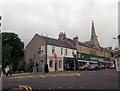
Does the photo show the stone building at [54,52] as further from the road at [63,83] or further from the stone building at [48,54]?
the road at [63,83]

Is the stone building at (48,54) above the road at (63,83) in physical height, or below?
above

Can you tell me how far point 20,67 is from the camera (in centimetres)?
3547

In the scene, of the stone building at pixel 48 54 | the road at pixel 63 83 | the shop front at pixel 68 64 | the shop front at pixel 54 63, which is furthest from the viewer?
the shop front at pixel 68 64

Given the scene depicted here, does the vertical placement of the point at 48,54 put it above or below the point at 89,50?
below

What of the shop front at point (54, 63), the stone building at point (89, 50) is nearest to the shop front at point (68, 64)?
the shop front at point (54, 63)

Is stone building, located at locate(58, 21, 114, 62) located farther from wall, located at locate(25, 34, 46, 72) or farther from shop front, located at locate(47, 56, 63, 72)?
wall, located at locate(25, 34, 46, 72)

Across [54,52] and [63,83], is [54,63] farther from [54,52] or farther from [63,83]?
[63,83]

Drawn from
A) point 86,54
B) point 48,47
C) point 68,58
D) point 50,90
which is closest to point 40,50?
point 48,47

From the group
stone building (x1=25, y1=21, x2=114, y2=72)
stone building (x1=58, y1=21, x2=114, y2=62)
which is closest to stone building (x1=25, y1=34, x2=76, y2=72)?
stone building (x1=25, y1=21, x2=114, y2=72)

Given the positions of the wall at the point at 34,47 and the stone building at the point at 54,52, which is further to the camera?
the wall at the point at 34,47

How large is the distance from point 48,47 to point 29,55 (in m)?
7.30

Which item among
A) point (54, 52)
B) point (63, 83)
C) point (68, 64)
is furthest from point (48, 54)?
point (63, 83)

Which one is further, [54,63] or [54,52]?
[54,52]

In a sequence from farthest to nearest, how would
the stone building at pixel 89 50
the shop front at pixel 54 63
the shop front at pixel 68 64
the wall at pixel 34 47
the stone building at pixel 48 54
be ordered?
the stone building at pixel 89 50
the shop front at pixel 68 64
the wall at pixel 34 47
the shop front at pixel 54 63
the stone building at pixel 48 54
